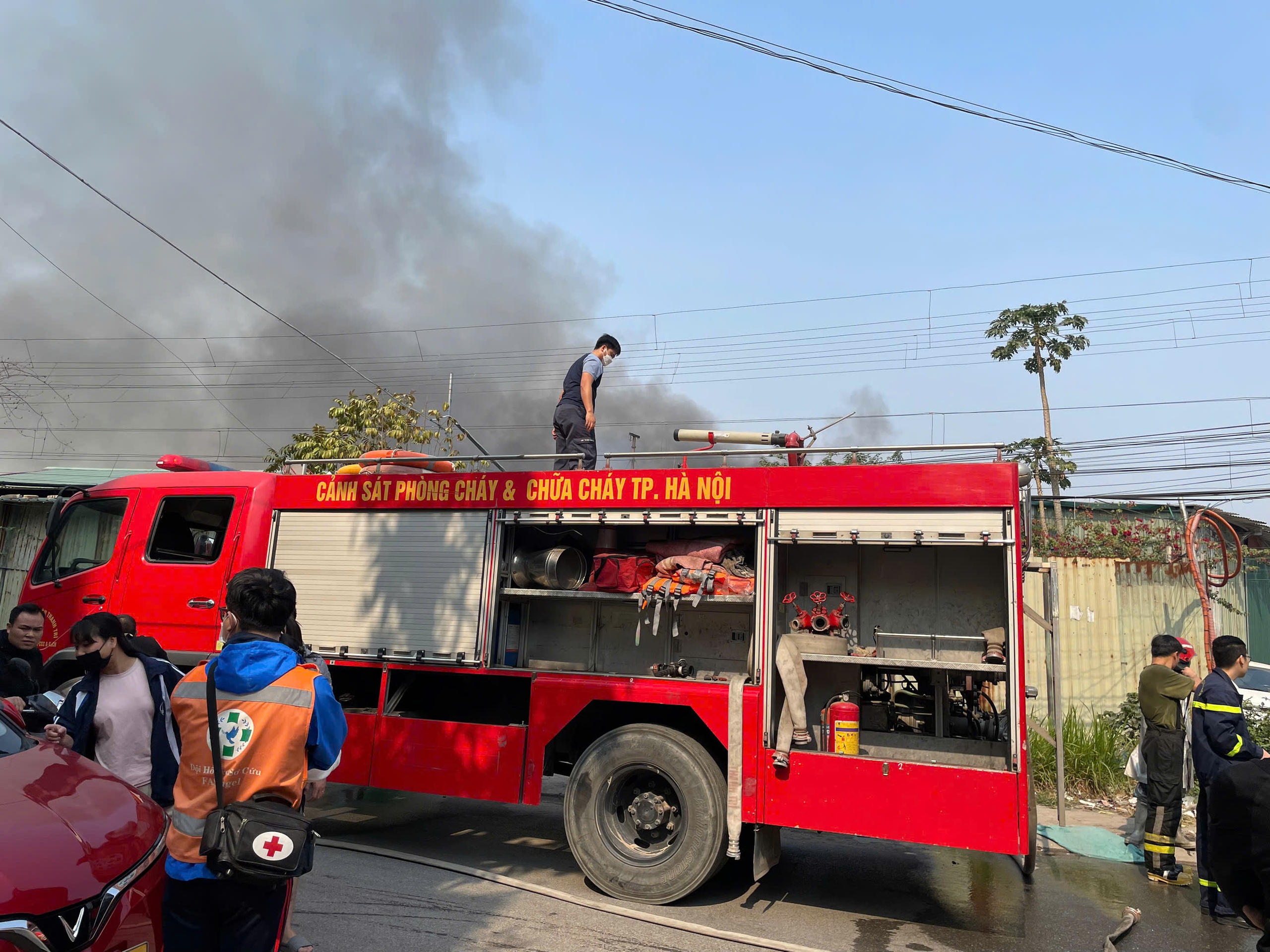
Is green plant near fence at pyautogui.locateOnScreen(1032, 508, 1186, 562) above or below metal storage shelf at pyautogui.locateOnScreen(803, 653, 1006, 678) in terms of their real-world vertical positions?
above

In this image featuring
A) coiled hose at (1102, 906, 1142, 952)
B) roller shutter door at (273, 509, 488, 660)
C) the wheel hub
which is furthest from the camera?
roller shutter door at (273, 509, 488, 660)

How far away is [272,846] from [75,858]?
73cm

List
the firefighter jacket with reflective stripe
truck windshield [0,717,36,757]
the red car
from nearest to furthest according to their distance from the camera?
1. the red car
2. truck windshield [0,717,36,757]
3. the firefighter jacket with reflective stripe

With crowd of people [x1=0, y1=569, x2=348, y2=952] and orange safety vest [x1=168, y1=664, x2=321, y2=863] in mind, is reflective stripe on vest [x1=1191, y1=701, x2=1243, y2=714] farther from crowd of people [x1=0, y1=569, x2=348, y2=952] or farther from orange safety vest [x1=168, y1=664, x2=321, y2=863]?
orange safety vest [x1=168, y1=664, x2=321, y2=863]

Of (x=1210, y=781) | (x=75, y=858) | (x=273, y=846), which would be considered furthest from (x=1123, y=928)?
(x=75, y=858)

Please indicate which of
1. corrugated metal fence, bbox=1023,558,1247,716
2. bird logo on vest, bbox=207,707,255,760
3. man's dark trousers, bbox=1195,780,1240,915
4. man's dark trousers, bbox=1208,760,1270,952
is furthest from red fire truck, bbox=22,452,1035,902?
corrugated metal fence, bbox=1023,558,1247,716

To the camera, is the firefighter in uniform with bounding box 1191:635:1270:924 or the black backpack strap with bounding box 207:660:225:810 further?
the firefighter in uniform with bounding box 1191:635:1270:924

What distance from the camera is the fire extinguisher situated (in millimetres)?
5516

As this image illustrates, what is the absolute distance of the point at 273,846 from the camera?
2631 mm

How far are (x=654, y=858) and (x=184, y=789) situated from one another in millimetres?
3623

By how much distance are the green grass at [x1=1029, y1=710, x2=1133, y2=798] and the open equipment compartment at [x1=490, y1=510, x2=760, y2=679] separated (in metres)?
4.55

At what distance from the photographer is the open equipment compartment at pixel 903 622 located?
18.4 ft

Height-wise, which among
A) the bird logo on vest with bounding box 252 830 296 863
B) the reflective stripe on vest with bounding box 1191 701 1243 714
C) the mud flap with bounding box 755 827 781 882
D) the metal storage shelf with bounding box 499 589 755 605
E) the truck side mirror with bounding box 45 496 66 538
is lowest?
the mud flap with bounding box 755 827 781 882

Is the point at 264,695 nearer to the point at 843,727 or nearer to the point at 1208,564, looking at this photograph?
the point at 843,727
